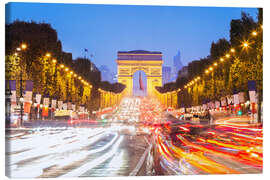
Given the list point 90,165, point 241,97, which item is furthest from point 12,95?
point 241,97

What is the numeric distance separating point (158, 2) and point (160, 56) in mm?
2084

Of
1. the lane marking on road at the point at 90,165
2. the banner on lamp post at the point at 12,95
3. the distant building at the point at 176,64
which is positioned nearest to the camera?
the lane marking on road at the point at 90,165

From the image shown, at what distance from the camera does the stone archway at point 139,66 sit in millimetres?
14125

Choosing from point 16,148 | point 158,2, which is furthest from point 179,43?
point 16,148

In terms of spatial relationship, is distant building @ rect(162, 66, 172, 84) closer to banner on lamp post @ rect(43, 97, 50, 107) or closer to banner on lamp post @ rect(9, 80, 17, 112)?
banner on lamp post @ rect(9, 80, 17, 112)

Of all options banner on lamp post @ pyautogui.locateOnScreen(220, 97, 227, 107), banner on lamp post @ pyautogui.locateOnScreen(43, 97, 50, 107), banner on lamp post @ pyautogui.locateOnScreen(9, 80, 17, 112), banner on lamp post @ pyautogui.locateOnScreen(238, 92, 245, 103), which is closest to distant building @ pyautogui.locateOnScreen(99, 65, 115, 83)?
banner on lamp post @ pyautogui.locateOnScreen(9, 80, 17, 112)

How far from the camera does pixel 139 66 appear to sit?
1664cm

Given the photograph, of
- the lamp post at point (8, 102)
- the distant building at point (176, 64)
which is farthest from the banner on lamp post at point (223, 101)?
the lamp post at point (8, 102)

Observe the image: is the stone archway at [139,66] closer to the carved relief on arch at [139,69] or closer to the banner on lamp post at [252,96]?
the carved relief on arch at [139,69]

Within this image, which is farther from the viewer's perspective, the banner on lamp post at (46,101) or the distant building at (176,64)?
the banner on lamp post at (46,101)

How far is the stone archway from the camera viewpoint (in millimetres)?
14125

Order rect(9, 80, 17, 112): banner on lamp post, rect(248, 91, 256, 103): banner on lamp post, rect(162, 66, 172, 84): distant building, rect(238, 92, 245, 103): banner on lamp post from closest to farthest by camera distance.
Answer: rect(9, 80, 17, 112): banner on lamp post → rect(248, 91, 256, 103): banner on lamp post → rect(162, 66, 172, 84): distant building → rect(238, 92, 245, 103): banner on lamp post

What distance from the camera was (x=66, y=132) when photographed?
1514 cm

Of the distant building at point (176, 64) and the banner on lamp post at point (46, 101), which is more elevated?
the distant building at point (176, 64)
